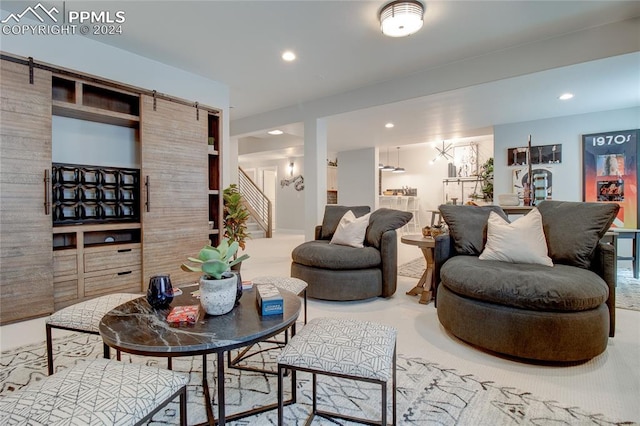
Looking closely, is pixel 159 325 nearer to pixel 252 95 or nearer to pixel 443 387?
pixel 443 387

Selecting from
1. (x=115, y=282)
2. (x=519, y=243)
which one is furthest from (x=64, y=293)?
(x=519, y=243)

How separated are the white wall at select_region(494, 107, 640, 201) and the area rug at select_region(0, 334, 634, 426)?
5.23 m

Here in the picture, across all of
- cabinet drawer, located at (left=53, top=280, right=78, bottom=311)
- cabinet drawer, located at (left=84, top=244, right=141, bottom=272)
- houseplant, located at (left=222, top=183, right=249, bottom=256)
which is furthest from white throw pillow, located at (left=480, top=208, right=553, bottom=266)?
cabinet drawer, located at (left=53, top=280, right=78, bottom=311)

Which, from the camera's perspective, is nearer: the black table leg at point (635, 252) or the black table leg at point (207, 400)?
the black table leg at point (207, 400)

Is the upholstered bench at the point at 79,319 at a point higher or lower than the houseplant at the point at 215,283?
lower

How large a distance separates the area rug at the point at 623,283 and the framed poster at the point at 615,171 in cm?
99

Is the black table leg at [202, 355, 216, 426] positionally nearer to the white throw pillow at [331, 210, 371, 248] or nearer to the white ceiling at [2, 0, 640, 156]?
the white throw pillow at [331, 210, 371, 248]

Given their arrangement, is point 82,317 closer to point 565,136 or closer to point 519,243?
point 519,243

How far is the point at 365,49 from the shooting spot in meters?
3.44

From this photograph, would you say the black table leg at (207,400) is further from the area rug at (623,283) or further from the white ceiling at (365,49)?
the area rug at (623,283)

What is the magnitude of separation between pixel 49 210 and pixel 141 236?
0.84 metres

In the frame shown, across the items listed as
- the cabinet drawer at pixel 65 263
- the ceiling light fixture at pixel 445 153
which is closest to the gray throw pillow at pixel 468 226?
the cabinet drawer at pixel 65 263

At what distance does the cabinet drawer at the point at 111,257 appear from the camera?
311 cm

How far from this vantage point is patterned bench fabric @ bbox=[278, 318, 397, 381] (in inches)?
45.8
